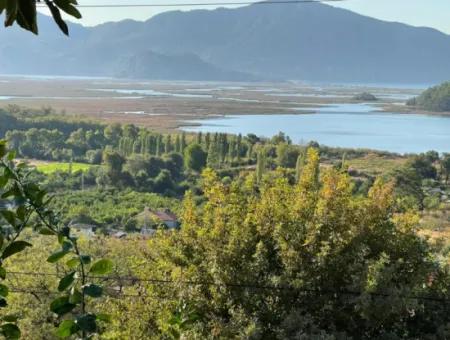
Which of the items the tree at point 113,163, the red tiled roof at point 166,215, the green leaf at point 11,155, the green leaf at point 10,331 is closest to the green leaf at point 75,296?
the green leaf at point 10,331

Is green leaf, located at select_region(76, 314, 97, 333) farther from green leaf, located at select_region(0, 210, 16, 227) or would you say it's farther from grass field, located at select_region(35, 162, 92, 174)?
grass field, located at select_region(35, 162, 92, 174)

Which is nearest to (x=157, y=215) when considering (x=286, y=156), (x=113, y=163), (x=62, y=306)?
(x=113, y=163)

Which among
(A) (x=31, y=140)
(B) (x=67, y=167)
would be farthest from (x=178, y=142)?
(A) (x=31, y=140)

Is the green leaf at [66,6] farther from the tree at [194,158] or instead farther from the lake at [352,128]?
the lake at [352,128]

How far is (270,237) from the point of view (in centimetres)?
471

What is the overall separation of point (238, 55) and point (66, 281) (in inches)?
7560

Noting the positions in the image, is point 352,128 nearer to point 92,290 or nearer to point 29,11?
point 92,290

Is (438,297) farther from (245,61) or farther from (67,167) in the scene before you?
(245,61)

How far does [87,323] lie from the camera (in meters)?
0.77

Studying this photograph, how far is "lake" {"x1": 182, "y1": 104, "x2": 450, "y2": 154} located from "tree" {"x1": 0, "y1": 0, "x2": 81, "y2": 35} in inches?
1631

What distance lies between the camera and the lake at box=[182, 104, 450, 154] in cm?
4450

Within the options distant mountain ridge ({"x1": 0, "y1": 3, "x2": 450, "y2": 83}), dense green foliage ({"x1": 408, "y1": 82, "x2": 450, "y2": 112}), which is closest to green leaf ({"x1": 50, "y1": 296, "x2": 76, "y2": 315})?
dense green foliage ({"x1": 408, "y1": 82, "x2": 450, "y2": 112})

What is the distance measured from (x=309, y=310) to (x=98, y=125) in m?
40.6

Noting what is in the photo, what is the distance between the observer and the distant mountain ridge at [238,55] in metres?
160
